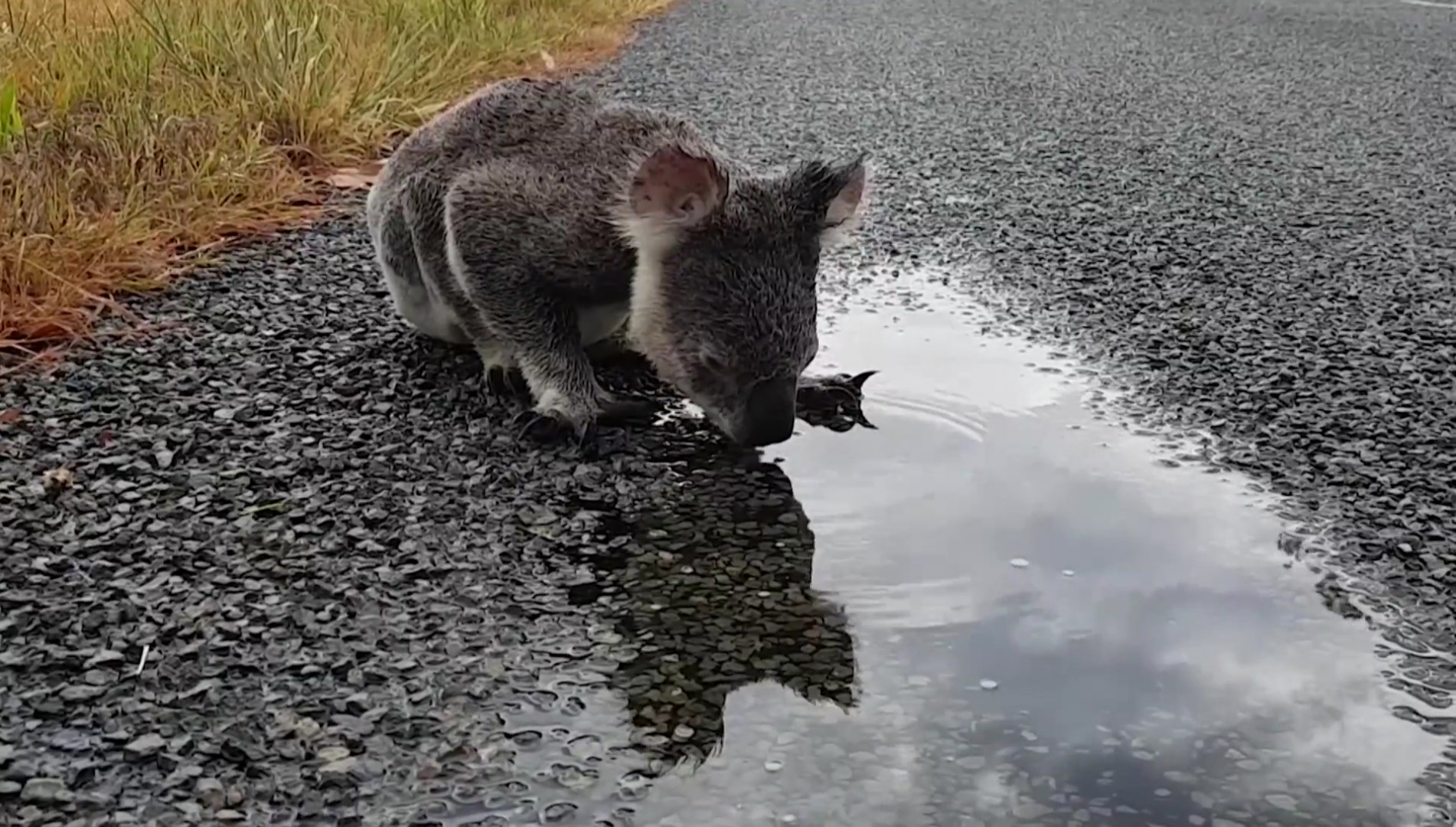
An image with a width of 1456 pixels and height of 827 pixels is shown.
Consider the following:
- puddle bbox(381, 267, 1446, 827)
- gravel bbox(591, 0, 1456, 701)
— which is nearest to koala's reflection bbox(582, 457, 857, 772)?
puddle bbox(381, 267, 1446, 827)

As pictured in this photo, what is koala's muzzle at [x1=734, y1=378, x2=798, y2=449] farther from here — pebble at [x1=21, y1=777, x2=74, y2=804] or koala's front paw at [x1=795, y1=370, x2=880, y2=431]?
pebble at [x1=21, y1=777, x2=74, y2=804]

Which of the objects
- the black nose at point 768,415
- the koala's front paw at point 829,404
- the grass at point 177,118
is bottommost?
the grass at point 177,118

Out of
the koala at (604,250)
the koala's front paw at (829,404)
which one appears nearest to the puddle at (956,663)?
the koala's front paw at (829,404)

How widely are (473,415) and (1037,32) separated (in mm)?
8560

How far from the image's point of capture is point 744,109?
7082 mm

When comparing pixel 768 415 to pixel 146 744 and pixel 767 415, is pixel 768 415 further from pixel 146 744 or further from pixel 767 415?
pixel 146 744

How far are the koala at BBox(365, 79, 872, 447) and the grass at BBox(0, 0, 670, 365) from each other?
0.75 m

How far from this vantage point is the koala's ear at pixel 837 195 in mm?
3010

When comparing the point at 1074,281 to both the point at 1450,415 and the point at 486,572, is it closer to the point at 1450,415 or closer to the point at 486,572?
the point at 1450,415

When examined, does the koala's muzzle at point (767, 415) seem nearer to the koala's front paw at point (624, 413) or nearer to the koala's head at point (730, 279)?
the koala's head at point (730, 279)

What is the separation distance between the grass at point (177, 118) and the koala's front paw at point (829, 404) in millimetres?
1641

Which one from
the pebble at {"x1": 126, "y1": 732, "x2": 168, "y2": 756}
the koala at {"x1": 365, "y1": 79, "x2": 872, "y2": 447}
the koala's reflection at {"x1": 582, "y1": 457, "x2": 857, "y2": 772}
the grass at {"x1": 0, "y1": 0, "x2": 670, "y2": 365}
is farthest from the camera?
the grass at {"x1": 0, "y1": 0, "x2": 670, "y2": 365}

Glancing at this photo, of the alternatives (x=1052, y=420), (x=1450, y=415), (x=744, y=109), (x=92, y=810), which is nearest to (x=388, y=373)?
(x=1052, y=420)

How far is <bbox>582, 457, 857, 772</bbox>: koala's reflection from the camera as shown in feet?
6.38
